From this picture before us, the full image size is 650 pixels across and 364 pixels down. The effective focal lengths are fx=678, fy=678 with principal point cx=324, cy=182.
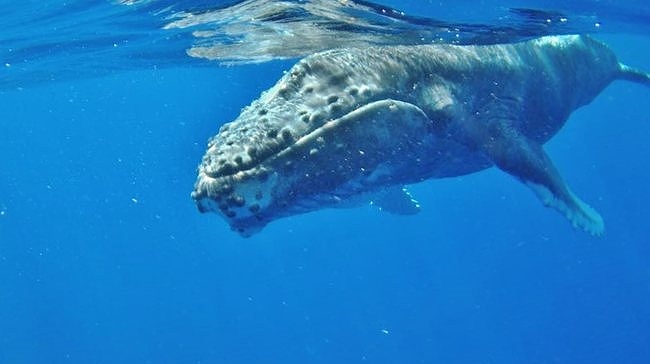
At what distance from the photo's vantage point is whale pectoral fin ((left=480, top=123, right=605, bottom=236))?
7.65 metres

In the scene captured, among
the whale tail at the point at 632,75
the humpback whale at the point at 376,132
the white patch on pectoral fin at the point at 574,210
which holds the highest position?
the humpback whale at the point at 376,132

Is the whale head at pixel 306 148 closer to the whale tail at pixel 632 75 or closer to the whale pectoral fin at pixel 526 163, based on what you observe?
the whale pectoral fin at pixel 526 163

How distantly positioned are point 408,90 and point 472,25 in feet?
23.9

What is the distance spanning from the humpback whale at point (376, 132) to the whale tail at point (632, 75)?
6.03m

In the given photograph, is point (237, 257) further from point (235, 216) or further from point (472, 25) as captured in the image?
point (235, 216)

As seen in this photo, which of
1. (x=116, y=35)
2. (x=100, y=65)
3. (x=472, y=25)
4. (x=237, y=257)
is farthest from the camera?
(x=237, y=257)

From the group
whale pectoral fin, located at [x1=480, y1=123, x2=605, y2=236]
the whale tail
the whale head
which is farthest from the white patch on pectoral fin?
the whale tail

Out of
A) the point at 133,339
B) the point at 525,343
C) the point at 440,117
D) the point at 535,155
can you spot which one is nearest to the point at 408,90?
the point at 440,117

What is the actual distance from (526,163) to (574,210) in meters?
1.40

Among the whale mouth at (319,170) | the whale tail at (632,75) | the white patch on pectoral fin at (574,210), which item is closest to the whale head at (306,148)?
the whale mouth at (319,170)

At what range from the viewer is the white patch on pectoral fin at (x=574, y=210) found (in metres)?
8.03

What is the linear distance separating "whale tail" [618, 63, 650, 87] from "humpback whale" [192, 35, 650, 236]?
603cm

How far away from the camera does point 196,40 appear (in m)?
18.8

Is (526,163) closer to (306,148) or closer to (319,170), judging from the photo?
(319,170)
